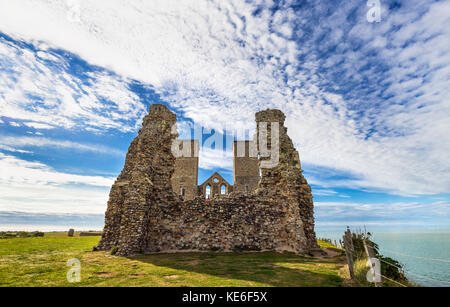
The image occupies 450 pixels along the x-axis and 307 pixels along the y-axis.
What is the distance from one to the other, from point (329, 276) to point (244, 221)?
6984 millimetres

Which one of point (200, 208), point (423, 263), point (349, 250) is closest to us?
point (349, 250)

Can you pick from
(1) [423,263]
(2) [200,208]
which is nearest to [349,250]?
(2) [200,208]

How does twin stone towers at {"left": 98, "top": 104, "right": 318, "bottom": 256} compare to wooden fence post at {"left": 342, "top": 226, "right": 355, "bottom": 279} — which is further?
twin stone towers at {"left": 98, "top": 104, "right": 318, "bottom": 256}

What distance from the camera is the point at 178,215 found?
45.3ft

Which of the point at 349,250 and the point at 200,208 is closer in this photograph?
the point at 349,250

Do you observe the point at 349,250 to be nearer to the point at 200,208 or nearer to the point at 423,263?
the point at 200,208

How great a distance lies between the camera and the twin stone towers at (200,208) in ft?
41.5

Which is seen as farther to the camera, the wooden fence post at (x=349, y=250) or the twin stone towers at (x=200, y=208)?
the twin stone towers at (x=200, y=208)

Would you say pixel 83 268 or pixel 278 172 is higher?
pixel 278 172

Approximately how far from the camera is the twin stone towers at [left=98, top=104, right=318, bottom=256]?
1266 cm

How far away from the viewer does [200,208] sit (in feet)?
45.7
